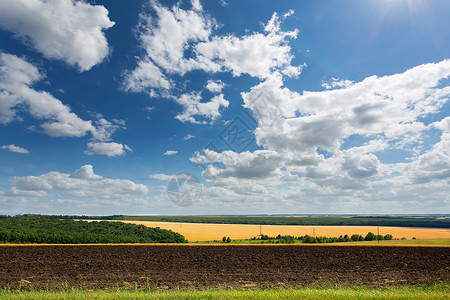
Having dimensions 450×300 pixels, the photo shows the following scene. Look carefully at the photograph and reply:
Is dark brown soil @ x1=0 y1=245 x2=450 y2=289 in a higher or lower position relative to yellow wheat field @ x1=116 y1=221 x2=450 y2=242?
higher

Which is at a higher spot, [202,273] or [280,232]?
[202,273]

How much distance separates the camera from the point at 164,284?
16766 mm

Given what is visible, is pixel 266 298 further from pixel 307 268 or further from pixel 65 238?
pixel 65 238

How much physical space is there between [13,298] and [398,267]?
28.1 m

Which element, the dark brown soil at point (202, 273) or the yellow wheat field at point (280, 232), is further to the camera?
the yellow wheat field at point (280, 232)

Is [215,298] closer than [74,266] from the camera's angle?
Yes

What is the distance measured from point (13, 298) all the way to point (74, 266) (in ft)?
52.9

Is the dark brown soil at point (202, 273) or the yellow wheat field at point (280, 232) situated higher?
the dark brown soil at point (202, 273)

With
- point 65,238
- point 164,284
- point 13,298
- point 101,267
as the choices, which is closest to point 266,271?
point 164,284

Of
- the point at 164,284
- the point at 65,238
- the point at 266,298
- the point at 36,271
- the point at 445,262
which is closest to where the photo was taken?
the point at 266,298

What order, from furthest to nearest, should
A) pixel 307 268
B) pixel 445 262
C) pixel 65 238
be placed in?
pixel 65 238
pixel 445 262
pixel 307 268

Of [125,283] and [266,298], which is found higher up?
[266,298]

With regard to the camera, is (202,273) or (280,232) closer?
(202,273)

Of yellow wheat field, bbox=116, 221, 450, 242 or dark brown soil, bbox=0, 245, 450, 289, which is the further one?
yellow wheat field, bbox=116, 221, 450, 242
